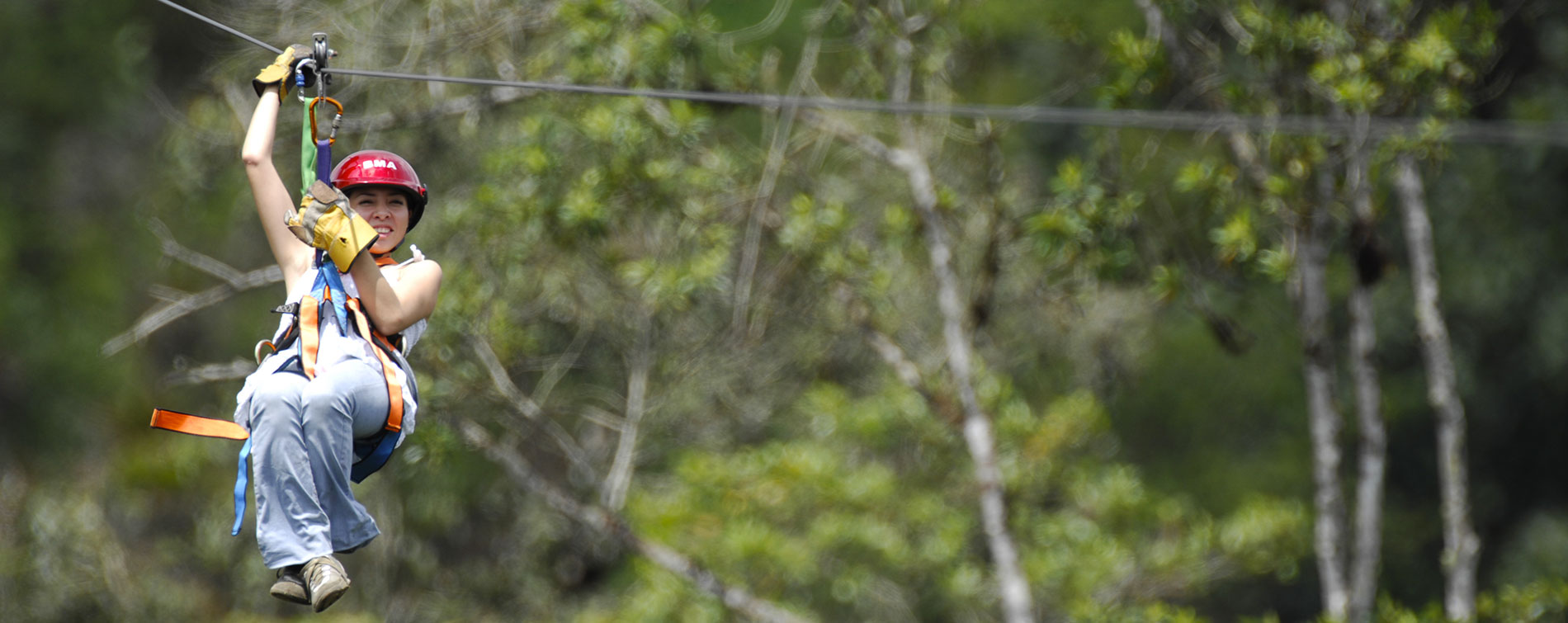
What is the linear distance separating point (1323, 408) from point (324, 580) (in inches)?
248

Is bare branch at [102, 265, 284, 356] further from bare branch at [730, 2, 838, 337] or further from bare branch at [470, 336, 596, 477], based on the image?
bare branch at [730, 2, 838, 337]

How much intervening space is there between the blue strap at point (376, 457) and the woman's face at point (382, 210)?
0.46 meters

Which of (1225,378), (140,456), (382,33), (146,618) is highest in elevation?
(1225,378)

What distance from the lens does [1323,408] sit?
8156 mm

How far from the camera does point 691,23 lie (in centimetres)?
814

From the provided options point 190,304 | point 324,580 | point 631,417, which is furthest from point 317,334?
point 631,417

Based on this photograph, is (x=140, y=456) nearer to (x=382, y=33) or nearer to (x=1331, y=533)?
(x=382, y=33)

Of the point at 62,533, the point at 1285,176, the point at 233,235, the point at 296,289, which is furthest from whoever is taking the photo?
the point at 233,235

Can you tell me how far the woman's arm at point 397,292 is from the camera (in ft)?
11.3

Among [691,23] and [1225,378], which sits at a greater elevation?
[1225,378]

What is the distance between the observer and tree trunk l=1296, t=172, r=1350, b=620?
8.05 meters

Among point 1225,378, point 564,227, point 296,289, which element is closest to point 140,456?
point 564,227

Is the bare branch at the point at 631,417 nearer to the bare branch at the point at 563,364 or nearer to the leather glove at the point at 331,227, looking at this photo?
the bare branch at the point at 563,364

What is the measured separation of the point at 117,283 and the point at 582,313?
1101 cm
